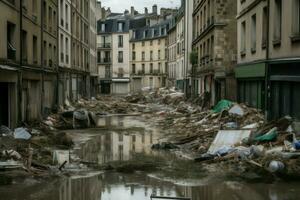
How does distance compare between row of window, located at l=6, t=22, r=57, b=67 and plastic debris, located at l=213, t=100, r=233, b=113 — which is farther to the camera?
plastic debris, located at l=213, t=100, r=233, b=113

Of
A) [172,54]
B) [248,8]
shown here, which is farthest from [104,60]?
[248,8]

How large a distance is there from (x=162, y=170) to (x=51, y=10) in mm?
23397

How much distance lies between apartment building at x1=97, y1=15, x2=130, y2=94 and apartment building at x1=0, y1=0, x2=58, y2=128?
5968cm

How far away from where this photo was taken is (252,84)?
24.4m

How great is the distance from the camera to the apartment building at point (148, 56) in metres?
92.6

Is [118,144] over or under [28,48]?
under

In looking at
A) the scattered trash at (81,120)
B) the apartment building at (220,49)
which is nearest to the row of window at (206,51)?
the apartment building at (220,49)

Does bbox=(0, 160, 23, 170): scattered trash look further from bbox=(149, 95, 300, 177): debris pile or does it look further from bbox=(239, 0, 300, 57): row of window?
bbox=(239, 0, 300, 57): row of window

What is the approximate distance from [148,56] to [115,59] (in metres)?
6.23

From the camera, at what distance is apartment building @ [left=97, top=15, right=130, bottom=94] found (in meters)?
97.3

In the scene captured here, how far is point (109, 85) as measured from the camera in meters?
97.4

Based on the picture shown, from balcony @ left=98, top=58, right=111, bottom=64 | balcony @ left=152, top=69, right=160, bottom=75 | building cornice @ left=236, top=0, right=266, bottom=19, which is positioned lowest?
balcony @ left=152, top=69, right=160, bottom=75

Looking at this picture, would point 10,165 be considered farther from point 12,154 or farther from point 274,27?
point 274,27

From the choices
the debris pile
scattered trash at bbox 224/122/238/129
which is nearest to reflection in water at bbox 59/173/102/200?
the debris pile
